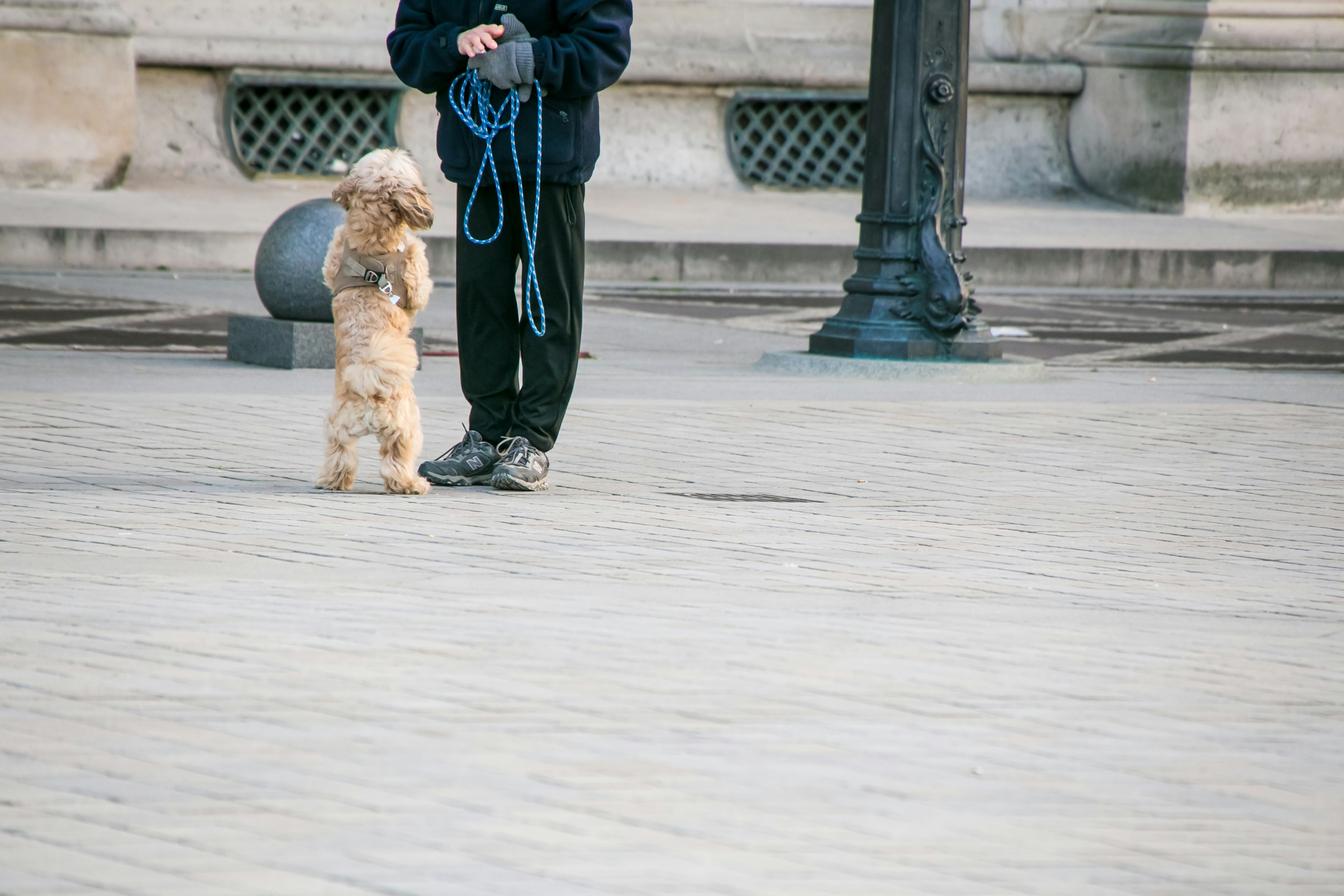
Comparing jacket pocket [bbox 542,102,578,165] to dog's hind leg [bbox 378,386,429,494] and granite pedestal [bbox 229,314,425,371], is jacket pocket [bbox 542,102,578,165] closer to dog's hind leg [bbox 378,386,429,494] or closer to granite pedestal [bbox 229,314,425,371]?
dog's hind leg [bbox 378,386,429,494]

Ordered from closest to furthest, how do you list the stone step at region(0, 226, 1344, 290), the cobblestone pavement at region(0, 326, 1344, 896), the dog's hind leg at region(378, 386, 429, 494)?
the cobblestone pavement at region(0, 326, 1344, 896) → the dog's hind leg at region(378, 386, 429, 494) → the stone step at region(0, 226, 1344, 290)

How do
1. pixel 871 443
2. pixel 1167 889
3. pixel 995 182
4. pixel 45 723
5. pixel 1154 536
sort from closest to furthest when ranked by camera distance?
pixel 1167 889 → pixel 45 723 → pixel 1154 536 → pixel 871 443 → pixel 995 182

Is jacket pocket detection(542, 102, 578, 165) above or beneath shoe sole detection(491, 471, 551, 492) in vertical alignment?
above

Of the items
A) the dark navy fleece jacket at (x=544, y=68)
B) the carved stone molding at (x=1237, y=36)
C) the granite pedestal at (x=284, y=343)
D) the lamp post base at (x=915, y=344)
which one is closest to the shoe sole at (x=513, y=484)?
the dark navy fleece jacket at (x=544, y=68)

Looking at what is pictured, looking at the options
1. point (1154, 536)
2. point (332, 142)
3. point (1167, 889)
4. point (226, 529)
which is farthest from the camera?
point (332, 142)

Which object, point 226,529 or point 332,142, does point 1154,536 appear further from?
point 332,142

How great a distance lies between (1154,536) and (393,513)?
7.77 feet

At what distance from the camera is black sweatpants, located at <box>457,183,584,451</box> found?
6.69 metres

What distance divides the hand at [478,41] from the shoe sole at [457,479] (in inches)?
54.8

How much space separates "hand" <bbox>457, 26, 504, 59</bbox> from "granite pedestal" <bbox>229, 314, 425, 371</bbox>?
11.6 ft

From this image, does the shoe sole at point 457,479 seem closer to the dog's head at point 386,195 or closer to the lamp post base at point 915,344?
the dog's head at point 386,195

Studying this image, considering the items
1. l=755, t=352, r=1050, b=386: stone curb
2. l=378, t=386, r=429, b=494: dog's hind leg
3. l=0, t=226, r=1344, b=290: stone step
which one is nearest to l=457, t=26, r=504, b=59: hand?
l=378, t=386, r=429, b=494: dog's hind leg

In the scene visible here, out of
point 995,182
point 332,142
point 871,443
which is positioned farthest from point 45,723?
point 995,182

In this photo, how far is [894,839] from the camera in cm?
351
